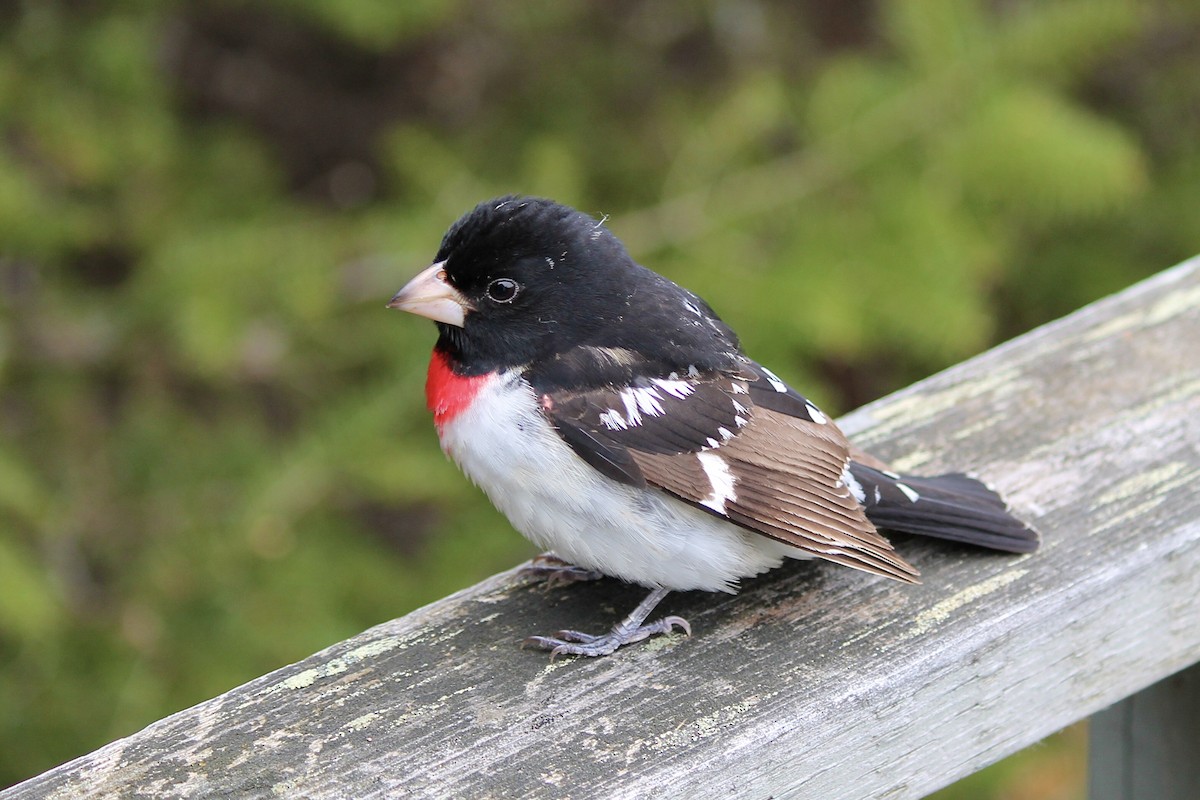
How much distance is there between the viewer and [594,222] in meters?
2.58

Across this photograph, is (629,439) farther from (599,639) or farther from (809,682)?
(809,682)

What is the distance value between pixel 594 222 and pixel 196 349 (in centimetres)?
148

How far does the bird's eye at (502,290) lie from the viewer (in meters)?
2.54

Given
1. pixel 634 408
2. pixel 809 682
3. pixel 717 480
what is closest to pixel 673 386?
pixel 634 408

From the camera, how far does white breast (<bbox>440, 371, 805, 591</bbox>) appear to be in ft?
7.30

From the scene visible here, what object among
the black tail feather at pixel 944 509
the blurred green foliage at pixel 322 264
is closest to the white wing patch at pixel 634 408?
the black tail feather at pixel 944 509

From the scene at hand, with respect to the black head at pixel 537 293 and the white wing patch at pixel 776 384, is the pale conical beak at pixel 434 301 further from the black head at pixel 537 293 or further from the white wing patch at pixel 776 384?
the white wing patch at pixel 776 384

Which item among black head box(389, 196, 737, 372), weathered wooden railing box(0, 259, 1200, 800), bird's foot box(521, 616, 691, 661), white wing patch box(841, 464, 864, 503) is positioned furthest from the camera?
black head box(389, 196, 737, 372)

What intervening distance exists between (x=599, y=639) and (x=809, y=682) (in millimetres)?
350

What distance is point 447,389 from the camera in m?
2.50

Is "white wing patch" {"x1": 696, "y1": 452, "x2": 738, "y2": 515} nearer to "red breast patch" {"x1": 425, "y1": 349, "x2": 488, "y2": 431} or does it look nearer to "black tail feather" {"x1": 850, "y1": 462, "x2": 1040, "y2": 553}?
"black tail feather" {"x1": 850, "y1": 462, "x2": 1040, "y2": 553}

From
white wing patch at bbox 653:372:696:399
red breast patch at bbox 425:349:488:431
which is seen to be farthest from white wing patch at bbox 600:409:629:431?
red breast patch at bbox 425:349:488:431

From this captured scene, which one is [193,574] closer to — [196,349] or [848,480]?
[196,349]

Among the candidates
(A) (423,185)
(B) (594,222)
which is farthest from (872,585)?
(A) (423,185)
